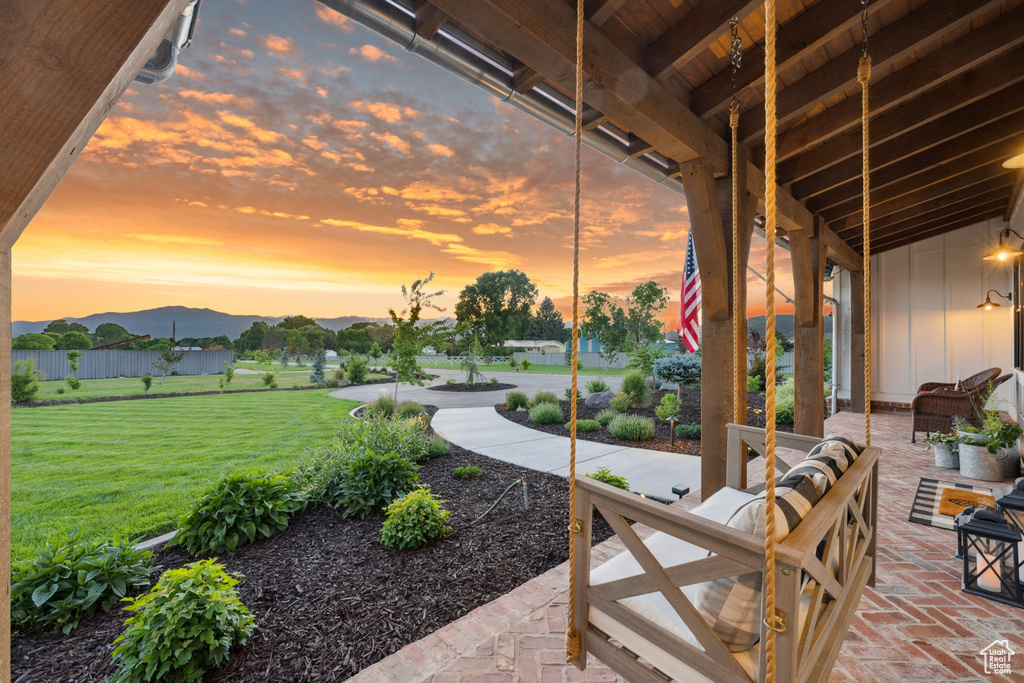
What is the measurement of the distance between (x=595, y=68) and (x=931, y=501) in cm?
476

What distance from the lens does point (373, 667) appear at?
184 cm

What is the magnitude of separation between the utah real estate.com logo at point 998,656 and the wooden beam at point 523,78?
362cm

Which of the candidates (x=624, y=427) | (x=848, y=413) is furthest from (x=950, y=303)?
(x=624, y=427)

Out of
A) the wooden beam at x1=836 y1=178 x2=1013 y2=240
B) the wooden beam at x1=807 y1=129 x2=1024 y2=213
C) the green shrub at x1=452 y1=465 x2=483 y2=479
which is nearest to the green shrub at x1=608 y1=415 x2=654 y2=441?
the green shrub at x1=452 y1=465 x2=483 y2=479

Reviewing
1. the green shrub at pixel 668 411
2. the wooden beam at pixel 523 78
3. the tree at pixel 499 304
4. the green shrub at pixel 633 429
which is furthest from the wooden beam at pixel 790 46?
the tree at pixel 499 304

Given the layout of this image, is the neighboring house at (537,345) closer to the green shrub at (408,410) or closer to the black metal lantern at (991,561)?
the green shrub at (408,410)

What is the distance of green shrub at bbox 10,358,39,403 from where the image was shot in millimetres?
5012

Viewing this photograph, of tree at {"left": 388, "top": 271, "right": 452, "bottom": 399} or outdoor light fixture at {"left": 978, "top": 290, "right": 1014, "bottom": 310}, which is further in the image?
tree at {"left": 388, "top": 271, "right": 452, "bottom": 399}

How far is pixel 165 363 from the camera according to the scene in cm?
821

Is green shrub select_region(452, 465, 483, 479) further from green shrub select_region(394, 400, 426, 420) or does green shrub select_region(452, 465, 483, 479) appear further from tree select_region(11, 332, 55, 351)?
tree select_region(11, 332, 55, 351)

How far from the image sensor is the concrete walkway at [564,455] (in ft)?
15.2

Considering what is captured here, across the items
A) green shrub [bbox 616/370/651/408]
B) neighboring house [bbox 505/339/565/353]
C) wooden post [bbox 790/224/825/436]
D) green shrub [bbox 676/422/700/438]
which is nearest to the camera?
wooden post [bbox 790/224/825/436]

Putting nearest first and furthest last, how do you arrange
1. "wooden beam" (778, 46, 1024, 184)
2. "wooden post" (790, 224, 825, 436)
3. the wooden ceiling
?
the wooden ceiling
"wooden beam" (778, 46, 1024, 184)
"wooden post" (790, 224, 825, 436)

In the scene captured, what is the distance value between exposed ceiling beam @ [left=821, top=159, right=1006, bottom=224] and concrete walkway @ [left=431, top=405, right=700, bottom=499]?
4.00 meters
